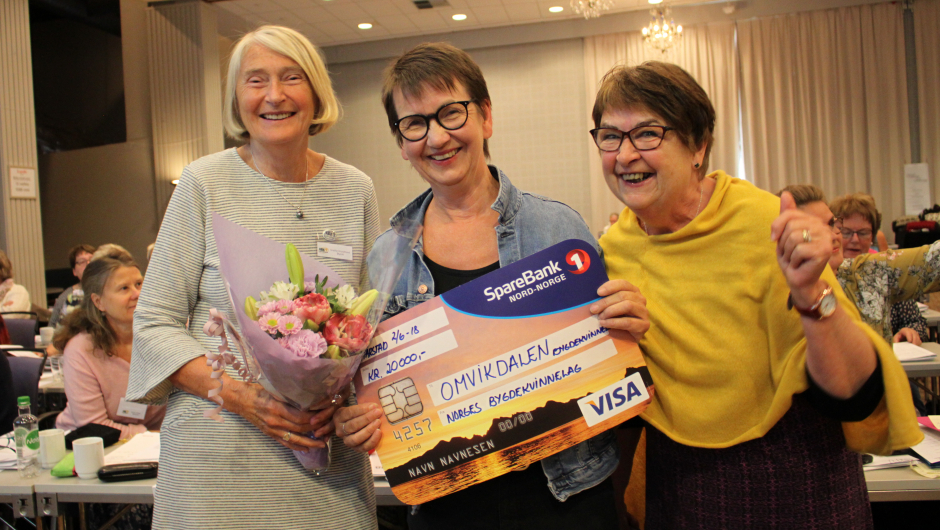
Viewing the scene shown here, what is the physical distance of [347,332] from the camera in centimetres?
117

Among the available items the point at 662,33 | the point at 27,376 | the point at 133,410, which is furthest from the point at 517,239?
the point at 662,33

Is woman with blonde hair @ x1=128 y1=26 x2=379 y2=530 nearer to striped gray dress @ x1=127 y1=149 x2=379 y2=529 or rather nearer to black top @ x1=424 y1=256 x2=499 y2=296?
striped gray dress @ x1=127 y1=149 x2=379 y2=529

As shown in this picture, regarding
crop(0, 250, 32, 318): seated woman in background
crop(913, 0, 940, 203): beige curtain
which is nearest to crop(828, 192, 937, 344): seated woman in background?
crop(0, 250, 32, 318): seated woman in background

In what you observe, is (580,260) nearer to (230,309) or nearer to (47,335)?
(230,309)

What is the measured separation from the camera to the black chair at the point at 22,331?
5578 mm

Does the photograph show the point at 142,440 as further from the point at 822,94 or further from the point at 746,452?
the point at 822,94

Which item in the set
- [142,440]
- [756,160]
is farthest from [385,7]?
[142,440]

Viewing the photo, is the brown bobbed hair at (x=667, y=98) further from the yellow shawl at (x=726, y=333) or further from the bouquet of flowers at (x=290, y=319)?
the bouquet of flowers at (x=290, y=319)

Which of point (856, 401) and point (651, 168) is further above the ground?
point (651, 168)

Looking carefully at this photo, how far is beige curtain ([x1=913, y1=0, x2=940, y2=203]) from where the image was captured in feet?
30.8

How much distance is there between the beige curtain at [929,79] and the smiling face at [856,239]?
24.3 ft

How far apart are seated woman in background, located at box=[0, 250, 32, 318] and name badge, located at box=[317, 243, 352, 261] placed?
20.1ft

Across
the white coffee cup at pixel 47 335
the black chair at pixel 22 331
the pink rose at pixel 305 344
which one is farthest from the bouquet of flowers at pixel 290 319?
the black chair at pixel 22 331

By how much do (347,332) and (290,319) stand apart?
112 mm
